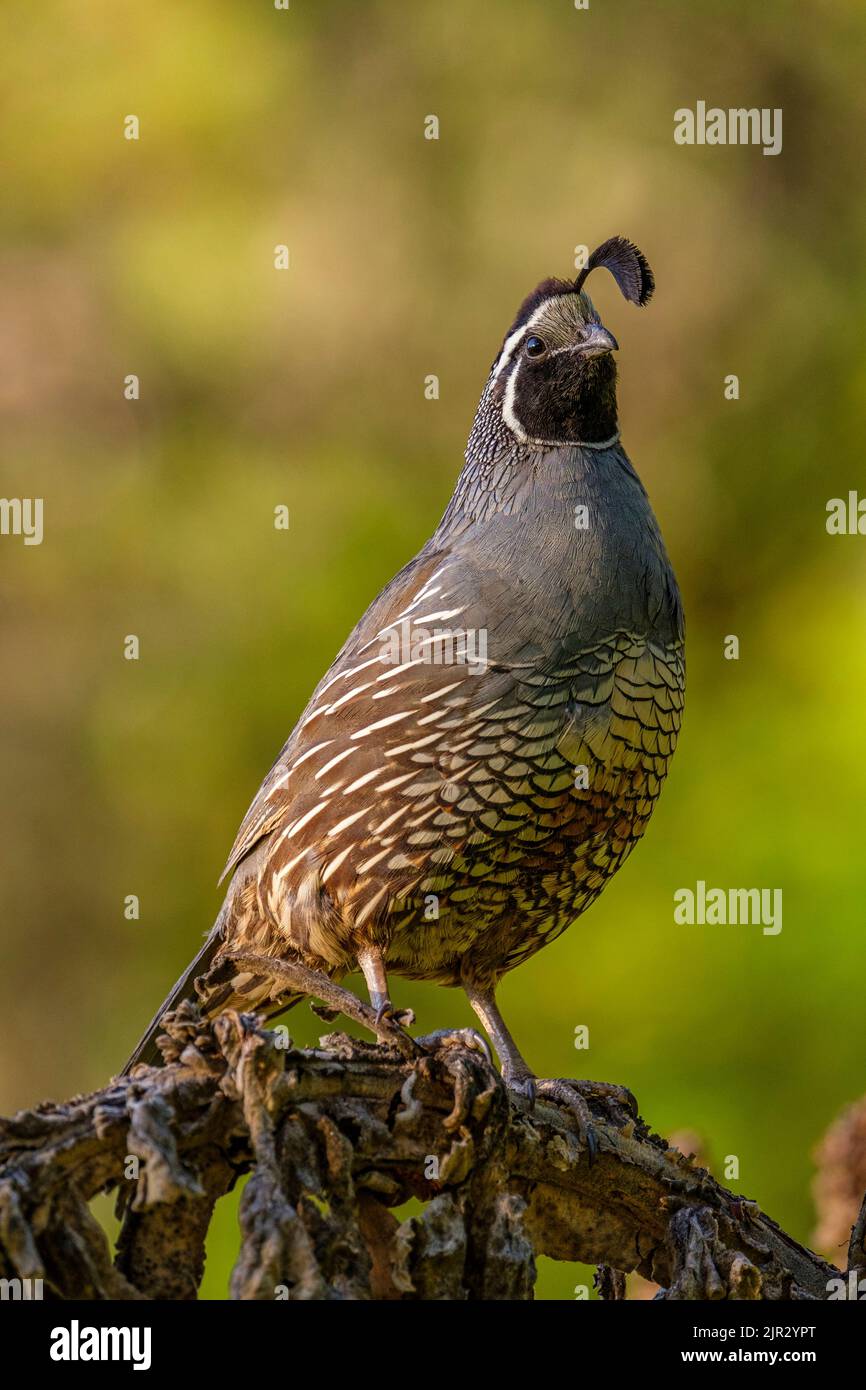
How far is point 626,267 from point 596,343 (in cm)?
35

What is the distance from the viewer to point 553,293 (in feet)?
13.8

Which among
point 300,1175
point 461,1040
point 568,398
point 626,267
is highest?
point 626,267

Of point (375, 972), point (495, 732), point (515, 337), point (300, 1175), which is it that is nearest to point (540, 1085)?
point (375, 972)

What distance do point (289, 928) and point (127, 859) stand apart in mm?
2945

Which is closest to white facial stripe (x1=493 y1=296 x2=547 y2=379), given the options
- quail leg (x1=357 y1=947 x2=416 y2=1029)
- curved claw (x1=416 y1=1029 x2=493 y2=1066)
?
quail leg (x1=357 y1=947 x2=416 y2=1029)

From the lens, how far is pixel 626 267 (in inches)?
170

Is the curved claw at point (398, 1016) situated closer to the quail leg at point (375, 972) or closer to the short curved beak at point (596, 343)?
the quail leg at point (375, 972)

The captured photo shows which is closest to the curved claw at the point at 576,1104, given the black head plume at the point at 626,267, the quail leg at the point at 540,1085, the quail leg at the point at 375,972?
the quail leg at the point at 540,1085

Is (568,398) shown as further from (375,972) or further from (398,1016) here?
A: (398,1016)

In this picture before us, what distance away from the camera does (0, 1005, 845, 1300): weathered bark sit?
207 cm

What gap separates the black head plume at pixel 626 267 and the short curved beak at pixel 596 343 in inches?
6.2

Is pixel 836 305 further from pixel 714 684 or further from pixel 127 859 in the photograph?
pixel 127 859

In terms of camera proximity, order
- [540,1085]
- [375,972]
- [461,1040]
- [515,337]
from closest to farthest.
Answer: [461,1040] → [540,1085] → [375,972] → [515,337]
